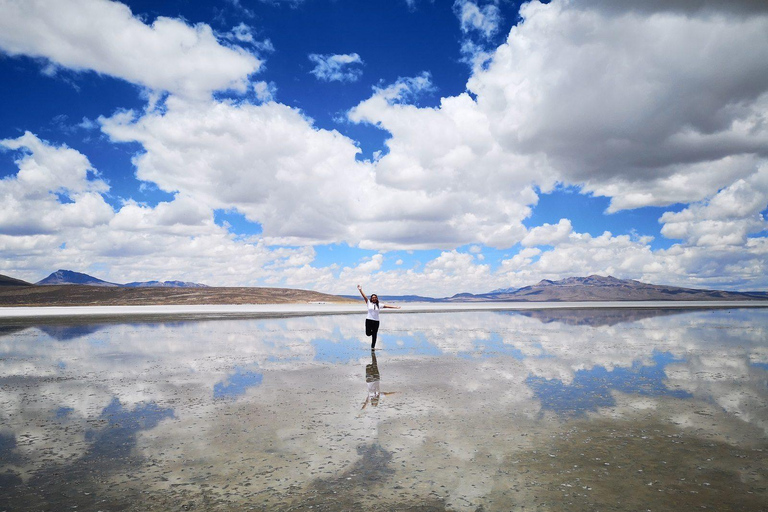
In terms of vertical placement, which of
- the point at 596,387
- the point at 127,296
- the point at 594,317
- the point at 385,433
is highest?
the point at 127,296

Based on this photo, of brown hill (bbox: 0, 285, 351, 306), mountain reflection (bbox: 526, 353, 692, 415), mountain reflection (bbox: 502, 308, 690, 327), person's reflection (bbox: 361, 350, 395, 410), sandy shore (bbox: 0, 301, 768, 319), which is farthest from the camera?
brown hill (bbox: 0, 285, 351, 306)

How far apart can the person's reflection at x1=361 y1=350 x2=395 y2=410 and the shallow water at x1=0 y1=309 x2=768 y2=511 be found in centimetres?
10

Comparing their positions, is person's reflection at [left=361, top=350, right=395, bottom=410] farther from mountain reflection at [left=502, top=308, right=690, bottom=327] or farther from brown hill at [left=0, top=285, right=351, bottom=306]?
brown hill at [left=0, top=285, right=351, bottom=306]

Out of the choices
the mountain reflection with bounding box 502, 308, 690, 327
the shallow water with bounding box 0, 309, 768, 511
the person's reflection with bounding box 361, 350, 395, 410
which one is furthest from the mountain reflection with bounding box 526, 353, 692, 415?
the mountain reflection with bounding box 502, 308, 690, 327

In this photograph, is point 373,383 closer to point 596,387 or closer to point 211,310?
point 596,387

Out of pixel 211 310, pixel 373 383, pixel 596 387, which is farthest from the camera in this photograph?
pixel 211 310

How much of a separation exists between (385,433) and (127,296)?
4541 inches

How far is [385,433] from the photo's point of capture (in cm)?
845

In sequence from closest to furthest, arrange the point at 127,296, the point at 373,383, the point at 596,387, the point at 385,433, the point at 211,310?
the point at 385,433
the point at 596,387
the point at 373,383
the point at 211,310
the point at 127,296

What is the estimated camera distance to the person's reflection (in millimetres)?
11055

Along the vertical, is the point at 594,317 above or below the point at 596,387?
above

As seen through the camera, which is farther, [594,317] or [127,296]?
[127,296]

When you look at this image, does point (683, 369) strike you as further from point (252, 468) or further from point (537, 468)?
point (252, 468)

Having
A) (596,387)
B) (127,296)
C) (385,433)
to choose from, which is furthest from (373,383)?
(127,296)
